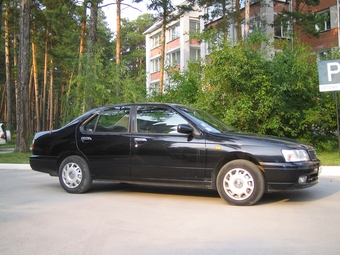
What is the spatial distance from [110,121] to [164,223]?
9.12 feet

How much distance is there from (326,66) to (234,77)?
3173mm

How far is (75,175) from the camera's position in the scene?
7.50 metres

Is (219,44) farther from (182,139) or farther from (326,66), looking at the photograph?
(182,139)

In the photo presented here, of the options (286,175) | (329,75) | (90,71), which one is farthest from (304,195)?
(90,71)

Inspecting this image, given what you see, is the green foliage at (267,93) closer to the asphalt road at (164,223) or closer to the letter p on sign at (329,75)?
the letter p on sign at (329,75)

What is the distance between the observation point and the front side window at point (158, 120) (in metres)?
6.82

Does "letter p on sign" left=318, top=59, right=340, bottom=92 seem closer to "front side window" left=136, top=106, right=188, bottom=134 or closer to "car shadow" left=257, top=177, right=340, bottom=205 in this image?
"car shadow" left=257, top=177, right=340, bottom=205

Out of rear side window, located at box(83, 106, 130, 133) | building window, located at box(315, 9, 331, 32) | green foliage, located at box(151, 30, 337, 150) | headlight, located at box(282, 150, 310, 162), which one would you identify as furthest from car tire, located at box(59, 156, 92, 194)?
building window, located at box(315, 9, 331, 32)

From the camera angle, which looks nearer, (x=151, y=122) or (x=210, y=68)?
(x=151, y=122)

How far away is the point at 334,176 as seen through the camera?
974 centimetres

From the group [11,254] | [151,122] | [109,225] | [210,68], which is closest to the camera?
[11,254]

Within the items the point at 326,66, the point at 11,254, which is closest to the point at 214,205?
the point at 11,254

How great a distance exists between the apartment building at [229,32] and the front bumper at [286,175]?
11266 millimetres

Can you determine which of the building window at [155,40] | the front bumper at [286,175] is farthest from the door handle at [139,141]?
the building window at [155,40]
